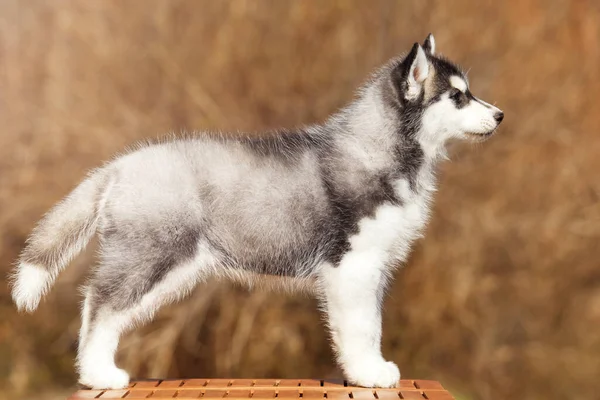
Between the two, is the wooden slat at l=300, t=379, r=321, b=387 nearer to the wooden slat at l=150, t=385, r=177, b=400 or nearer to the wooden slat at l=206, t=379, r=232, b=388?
the wooden slat at l=206, t=379, r=232, b=388

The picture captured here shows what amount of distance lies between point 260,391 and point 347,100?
1.12 m

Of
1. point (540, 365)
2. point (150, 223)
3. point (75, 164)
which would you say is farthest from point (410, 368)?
point (75, 164)

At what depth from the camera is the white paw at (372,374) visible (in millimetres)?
2139

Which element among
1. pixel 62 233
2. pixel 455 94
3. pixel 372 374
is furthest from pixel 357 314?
pixel 62 233

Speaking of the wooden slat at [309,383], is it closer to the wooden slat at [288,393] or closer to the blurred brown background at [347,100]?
the wooden slat at [288,393]

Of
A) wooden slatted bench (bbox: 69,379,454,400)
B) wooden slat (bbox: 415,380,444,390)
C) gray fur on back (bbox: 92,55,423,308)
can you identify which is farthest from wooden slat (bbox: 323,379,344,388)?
gray fur on back (bbox: 92,55,423,308)

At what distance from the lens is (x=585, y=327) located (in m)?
2.79

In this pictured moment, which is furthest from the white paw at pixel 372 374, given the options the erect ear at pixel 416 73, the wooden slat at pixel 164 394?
the erect ear at pixel 416 73

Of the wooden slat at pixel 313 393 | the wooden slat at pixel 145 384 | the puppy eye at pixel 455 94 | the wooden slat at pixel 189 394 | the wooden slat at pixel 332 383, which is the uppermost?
the puppy eye at pixel 455 94

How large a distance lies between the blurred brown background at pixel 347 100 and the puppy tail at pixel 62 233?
600mm

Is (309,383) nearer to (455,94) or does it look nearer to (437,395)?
(437,395)

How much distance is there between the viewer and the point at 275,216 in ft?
6.96

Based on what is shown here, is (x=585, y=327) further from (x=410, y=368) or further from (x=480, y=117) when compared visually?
(x=480, y=117)

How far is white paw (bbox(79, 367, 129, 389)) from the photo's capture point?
2074mm
